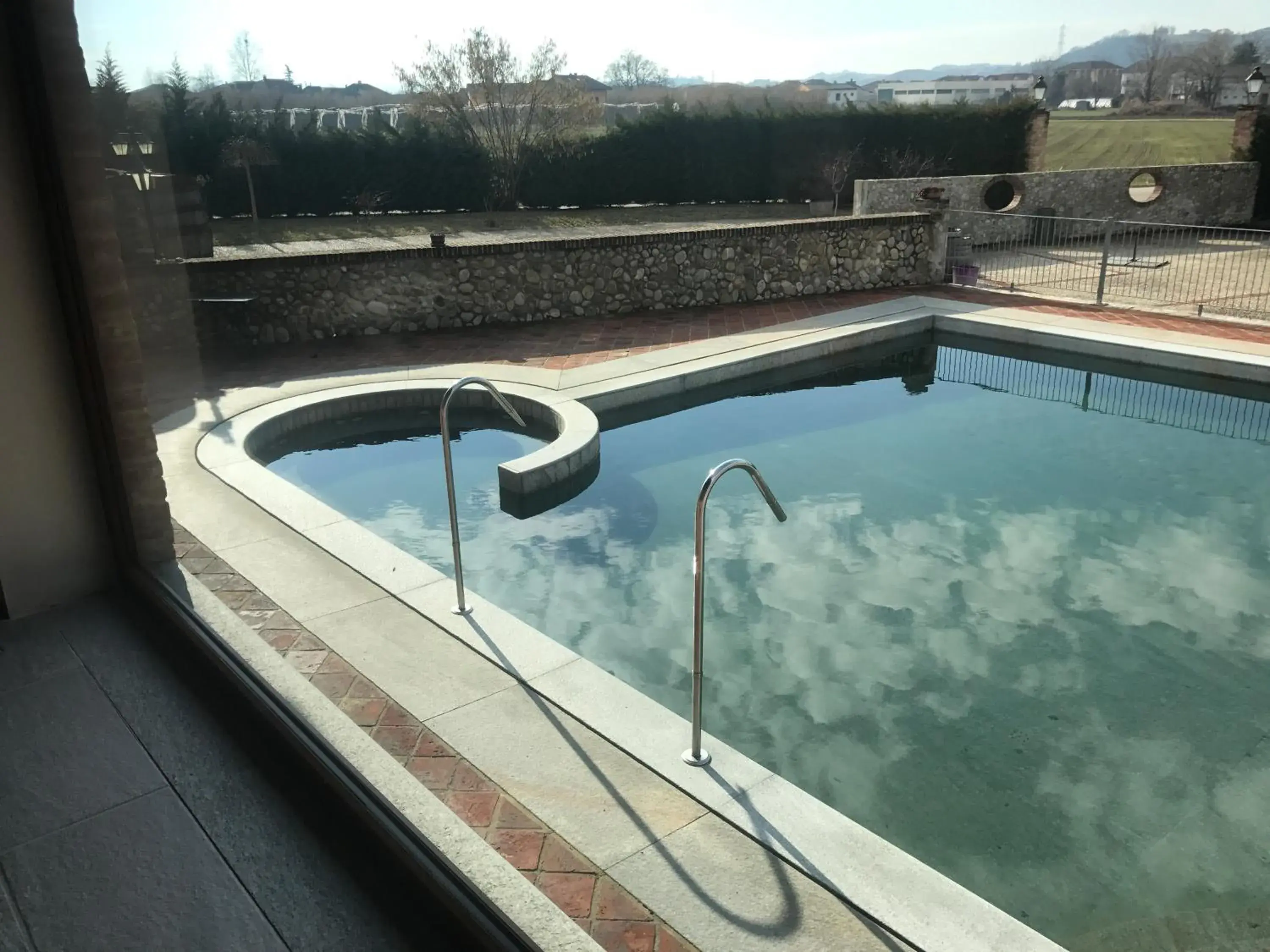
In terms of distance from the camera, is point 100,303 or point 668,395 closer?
point 100,303

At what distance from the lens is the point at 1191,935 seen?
8.91 feet

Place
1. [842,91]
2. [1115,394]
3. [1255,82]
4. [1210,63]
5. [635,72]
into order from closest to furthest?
1. [1210,63]
2. [1255,82]
3. [842,91]
4. [635,72]
5. [1115,394]

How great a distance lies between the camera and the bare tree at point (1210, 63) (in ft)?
6.75

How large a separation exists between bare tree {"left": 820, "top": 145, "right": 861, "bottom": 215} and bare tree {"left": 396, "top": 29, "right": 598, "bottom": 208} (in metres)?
6.29

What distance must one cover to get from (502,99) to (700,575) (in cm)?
1610

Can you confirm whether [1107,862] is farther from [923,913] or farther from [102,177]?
[102,177]

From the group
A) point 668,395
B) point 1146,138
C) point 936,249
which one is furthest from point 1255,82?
point 936,249

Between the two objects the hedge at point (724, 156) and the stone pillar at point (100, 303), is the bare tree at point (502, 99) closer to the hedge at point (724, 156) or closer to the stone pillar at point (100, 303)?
the hedge at point (724, 156)

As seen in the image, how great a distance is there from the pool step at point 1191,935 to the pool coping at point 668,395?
474 mm

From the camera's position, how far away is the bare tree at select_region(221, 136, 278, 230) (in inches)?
205

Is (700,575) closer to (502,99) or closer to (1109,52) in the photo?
(1109,52)

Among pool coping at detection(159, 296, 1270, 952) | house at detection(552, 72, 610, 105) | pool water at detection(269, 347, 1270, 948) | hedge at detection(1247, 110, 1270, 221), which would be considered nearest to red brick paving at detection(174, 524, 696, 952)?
pool coping at detection(159, 296, 1270, 952)

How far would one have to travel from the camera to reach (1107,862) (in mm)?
3014

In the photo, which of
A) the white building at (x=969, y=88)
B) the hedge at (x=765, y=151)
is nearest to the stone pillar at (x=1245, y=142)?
the white building at (x=969, y=88)
